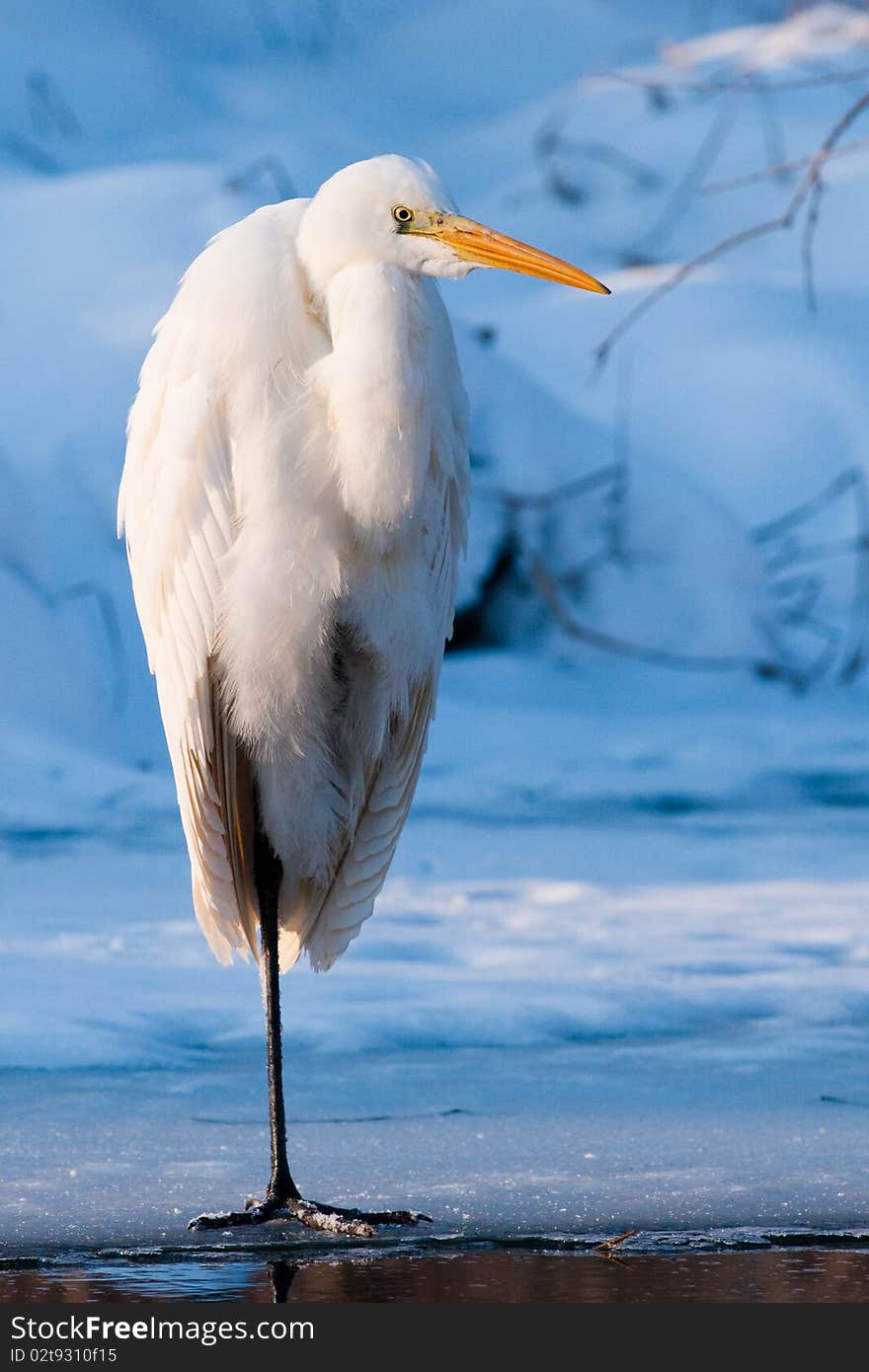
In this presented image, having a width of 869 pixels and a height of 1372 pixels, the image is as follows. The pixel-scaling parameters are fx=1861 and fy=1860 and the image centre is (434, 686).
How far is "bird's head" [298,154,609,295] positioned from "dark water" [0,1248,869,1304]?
3.82ft

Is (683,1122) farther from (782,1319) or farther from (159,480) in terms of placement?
(159,480)

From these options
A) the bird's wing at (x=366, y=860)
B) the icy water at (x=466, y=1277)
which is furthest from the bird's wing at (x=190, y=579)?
the icy water at (x=466, y=1277)

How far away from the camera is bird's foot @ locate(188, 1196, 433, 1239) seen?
223cm

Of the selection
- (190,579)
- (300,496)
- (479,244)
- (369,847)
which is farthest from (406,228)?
(369,847)

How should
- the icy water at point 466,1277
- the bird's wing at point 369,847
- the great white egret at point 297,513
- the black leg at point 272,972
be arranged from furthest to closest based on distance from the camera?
the bird's wing at point 369,847
the black leg at point 272,972
the great white egret at point 297,513
the icy water at point 466,1277

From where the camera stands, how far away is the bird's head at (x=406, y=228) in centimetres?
233

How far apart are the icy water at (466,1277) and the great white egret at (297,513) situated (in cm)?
17

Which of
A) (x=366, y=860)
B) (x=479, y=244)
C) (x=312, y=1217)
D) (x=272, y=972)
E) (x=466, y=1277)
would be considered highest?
(x=479, y=244)

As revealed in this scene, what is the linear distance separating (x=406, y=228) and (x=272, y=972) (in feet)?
3.44

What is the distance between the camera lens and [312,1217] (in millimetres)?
2295

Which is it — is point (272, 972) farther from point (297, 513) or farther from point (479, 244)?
point (479, 244)

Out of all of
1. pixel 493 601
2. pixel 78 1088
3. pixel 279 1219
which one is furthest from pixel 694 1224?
pixel 493 601

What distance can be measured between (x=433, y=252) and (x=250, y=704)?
25.1 inches

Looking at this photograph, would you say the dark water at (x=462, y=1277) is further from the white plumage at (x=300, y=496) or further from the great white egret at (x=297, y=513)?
the white plumage at (x=300, y=496)
